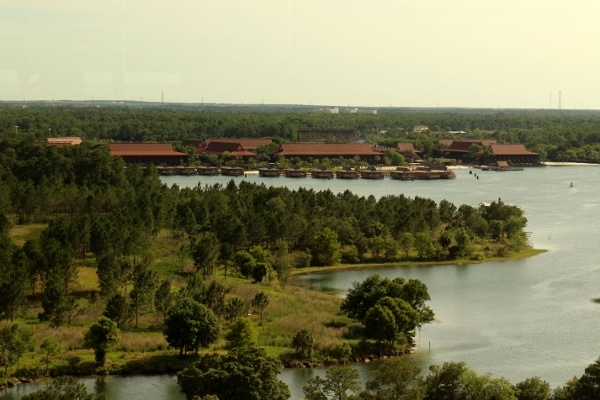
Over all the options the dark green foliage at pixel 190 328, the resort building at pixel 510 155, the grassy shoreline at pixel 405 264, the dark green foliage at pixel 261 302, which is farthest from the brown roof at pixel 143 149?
the dark green foliage at pixel 190 328

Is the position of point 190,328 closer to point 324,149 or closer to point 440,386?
point 440,386

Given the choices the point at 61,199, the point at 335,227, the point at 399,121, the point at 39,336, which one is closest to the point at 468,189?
the point at 335,227

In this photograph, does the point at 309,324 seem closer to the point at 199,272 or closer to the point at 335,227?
the point at 199,272

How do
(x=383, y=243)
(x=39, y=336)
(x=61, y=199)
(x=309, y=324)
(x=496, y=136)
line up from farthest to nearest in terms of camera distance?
(x=496, y=136) → (x=61, y=199) → (x=383, y=243) → (x=309, y=324) → (x=39, y=336)

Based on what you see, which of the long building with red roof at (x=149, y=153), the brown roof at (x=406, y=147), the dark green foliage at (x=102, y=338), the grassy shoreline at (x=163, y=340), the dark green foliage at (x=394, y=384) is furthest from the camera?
the brown roof at (x=406, y=147)

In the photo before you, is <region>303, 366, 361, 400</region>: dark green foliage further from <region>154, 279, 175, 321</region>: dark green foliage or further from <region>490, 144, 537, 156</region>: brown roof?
<region>490, 144, 537, 156</region>: brown roof

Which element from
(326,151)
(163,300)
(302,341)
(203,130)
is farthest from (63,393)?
(203,130)

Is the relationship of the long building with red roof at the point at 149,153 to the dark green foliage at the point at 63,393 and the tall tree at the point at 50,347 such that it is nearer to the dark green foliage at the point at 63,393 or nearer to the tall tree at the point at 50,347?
the tall tree at the point at 50,347
